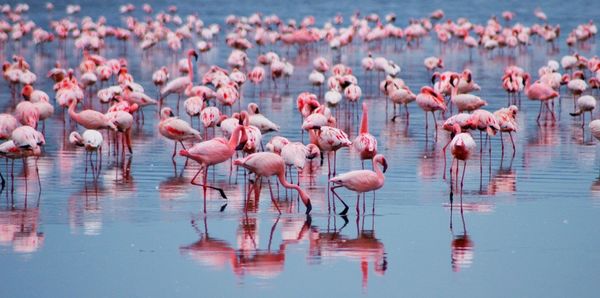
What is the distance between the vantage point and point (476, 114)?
1352 cm

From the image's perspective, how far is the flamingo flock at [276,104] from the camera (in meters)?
11.4

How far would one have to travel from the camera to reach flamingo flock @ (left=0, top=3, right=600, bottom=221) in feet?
37.4

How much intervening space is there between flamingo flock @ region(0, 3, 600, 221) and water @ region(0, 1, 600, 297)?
0.27 metres

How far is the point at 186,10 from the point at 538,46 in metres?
18.6

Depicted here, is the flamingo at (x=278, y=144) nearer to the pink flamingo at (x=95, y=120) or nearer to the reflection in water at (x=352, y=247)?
the reflection in water at (x=352, y=247)

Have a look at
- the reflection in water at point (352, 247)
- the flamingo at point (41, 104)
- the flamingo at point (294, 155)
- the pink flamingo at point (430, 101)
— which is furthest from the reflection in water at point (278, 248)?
the pink flamingo at point (430, 101)

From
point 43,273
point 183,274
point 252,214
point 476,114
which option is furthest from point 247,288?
point 476,114

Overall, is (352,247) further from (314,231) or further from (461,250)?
(461,250)

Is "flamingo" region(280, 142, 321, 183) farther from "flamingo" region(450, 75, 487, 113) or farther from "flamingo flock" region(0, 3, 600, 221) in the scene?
"flamingo" region(450, 75, 487, 113)

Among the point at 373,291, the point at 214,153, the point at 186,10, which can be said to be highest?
the point at 186,10

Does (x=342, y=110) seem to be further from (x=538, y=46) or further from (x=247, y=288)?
(x=538, y=46)

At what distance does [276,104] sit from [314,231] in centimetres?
1004

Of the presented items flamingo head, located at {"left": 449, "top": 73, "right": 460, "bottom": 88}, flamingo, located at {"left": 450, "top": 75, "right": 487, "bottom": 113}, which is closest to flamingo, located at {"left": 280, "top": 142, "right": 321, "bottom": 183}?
flamingo, located at {"left": 450, "top": 75, "right": 487, "bottom": 113}

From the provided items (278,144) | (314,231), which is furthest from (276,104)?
(314,231)
